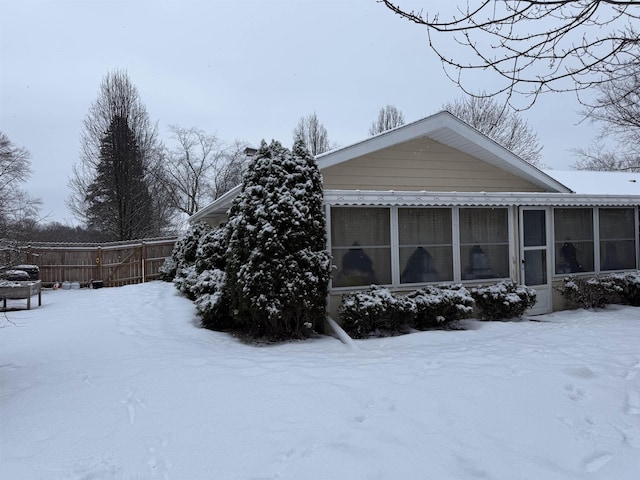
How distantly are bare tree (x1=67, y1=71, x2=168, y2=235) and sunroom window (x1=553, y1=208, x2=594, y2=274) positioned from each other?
18075mm

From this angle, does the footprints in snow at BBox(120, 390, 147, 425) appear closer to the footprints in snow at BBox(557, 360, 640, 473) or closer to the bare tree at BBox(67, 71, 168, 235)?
the footprints in snow at BBox(557, 360, 640, 473)

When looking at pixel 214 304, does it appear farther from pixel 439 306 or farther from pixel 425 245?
pixel 425 245

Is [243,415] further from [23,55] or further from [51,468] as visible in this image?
[23,55]

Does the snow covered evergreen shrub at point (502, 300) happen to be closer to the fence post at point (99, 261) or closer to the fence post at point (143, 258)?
the fence post at point (143, 258)

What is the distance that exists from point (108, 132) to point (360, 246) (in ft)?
57.3

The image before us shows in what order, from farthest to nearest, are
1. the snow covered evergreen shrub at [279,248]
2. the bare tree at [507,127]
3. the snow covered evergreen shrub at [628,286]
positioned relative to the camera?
1. the bare tree at [507,127]
2. the snow covered evergreen shrub at [628,286]
3. the snow covered evergreen shrub at [279,248]

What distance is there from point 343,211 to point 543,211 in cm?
472

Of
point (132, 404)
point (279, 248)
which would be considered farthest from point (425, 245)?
point (132, 404)

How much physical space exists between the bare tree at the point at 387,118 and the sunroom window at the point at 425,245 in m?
25.0

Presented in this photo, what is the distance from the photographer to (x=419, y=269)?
26.1ft

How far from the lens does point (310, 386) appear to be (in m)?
4.03

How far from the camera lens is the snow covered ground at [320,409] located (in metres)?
2.66

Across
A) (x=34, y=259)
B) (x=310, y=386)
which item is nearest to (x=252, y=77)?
(x=34, y=259)

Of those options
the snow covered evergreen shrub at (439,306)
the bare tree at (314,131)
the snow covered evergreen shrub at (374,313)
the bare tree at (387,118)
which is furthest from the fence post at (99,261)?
the bare tree at (387,118)
